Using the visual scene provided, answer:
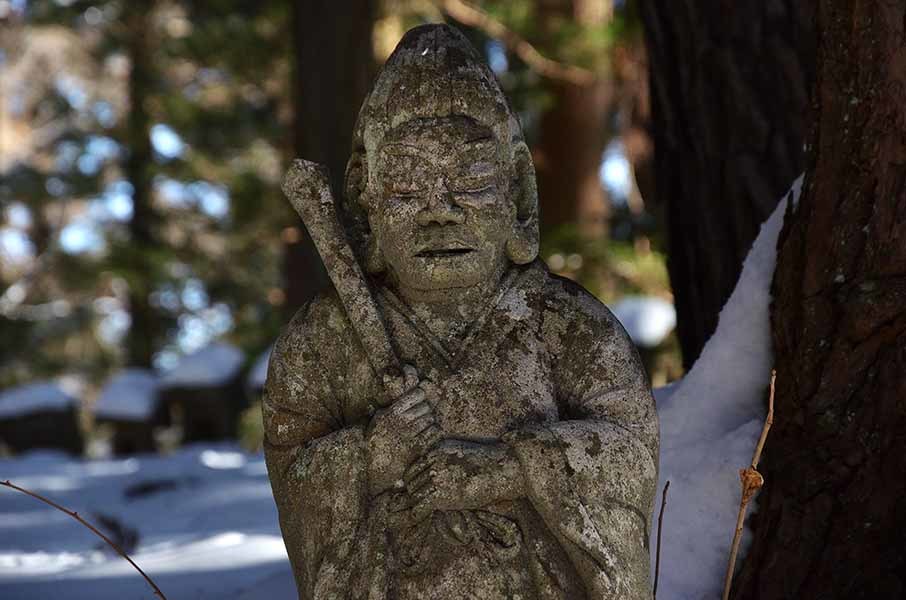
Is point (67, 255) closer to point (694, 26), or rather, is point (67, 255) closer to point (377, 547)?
point (694, 26)

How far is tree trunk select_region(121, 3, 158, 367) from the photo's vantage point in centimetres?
1627

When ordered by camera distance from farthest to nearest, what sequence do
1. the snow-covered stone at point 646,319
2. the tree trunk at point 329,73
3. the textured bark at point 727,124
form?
the snow-covered stone at point 646,319 → the tree trunk at point 329,73 → the textured bark at point 727,124

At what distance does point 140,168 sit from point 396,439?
1441cm

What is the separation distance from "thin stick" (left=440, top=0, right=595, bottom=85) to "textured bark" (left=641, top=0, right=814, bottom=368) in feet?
19.2

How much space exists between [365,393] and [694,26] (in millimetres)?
2742

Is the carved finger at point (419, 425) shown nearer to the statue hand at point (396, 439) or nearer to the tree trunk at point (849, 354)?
the statue hand at point (396, 439)

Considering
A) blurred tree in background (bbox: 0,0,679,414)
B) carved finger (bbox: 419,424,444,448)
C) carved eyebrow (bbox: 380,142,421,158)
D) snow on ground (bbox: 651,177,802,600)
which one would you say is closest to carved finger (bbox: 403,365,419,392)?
carved finger (bbox: 419,424,444,448)

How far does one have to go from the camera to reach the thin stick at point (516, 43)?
11.0 meters

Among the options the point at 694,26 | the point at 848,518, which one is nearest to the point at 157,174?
the point at 694,26

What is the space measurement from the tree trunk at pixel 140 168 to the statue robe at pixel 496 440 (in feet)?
43.9

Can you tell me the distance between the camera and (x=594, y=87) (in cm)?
1205

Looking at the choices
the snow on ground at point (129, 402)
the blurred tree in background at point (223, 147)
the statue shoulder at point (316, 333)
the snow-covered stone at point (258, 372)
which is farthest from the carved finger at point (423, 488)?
the snow on ground at point (129, 402)

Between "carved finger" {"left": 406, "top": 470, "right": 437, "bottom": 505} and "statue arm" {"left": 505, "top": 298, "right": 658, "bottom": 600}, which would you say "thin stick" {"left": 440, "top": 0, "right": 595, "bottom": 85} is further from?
"carved finger" {"left": 406, "top": 470, "right": 437, "bottom": 505}

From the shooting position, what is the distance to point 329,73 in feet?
29.8
